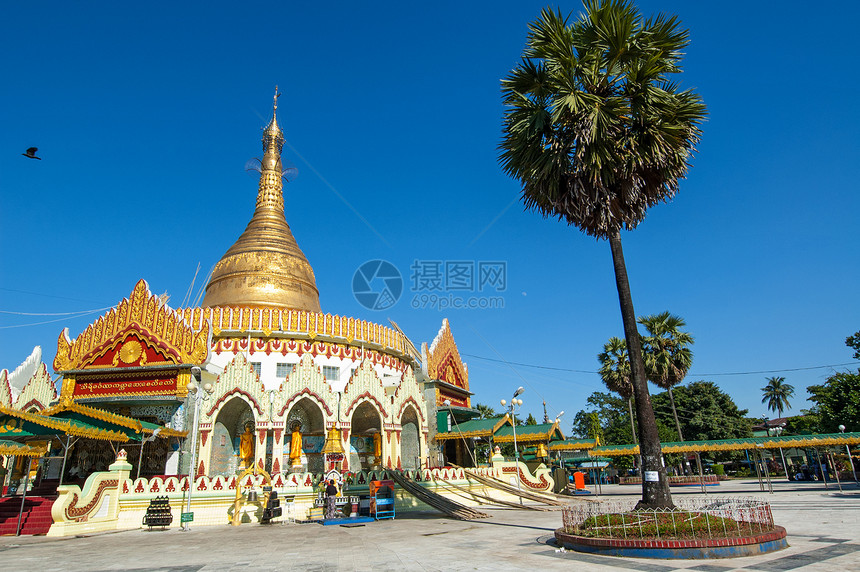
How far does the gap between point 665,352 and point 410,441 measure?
21.7m

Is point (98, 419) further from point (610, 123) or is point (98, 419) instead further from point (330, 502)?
point (610, 123)

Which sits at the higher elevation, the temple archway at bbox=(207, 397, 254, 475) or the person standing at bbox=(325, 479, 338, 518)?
the temple archway at bbox=(207, 397, 254, 475)

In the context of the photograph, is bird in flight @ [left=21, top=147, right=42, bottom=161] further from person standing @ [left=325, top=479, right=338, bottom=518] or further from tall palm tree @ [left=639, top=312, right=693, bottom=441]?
tall palm tree @ [left=639, top=312, right=693, bottom=441]

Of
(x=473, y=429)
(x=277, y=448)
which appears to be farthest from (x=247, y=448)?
(x=473, y=429)

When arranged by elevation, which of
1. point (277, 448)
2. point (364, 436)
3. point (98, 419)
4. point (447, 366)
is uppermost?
point (447, 366)

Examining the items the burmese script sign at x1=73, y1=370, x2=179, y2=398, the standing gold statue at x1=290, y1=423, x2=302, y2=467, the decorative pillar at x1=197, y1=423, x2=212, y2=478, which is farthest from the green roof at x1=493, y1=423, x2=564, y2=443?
the burmese script sign at x1=73, y1=370, x2=179, y2=398

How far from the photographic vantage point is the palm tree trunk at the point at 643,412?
13156mm

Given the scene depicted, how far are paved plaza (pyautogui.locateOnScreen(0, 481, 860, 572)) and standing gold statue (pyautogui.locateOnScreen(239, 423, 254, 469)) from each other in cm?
1005

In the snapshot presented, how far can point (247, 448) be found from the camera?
3009cm

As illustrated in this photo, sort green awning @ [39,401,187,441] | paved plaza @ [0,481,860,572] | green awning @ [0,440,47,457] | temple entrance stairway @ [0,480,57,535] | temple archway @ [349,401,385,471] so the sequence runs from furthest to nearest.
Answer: temple archway @ [349,401,385,471] < green awning @ [39,401,187,441] < green awning @ [0,440,47,457] < temple entrance stairway @ [0,480,57,535] < paved plaza @ [0,481,860,572]

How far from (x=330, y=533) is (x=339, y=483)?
7.12 metres

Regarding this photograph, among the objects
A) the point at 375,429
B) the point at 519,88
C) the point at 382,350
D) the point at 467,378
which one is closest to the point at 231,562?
Result: the point at 519,88

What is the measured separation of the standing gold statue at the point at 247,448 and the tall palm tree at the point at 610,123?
Answer: 883 inches

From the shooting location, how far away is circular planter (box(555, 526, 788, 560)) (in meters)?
10.3
